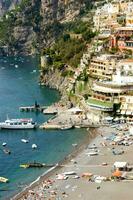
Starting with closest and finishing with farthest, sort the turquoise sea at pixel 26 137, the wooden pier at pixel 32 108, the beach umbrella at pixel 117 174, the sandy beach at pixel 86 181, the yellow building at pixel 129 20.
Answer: the sandy beach at pixel 86 181, the beach umbrella at pixel 117 174, the turquoise sea at pixel 26 137, the wooden pier at pixel 32 108, the yellow building at pixel 129 20

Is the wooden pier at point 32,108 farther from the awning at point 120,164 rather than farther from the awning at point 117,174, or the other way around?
the awning at point 117,174

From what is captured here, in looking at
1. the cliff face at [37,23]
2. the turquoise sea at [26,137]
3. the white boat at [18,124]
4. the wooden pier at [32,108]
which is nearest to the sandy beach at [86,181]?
the turquoise sea at [26,137]

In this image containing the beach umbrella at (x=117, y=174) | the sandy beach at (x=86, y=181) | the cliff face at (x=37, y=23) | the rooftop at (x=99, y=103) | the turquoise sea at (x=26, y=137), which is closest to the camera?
the sandy beach at (x=86, y=181)

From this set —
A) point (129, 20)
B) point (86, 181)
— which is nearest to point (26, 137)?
point (86, 181)

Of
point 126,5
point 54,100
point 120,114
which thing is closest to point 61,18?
point 126,5

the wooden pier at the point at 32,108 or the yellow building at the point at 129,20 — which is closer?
the wooden pier at the point at 32,108

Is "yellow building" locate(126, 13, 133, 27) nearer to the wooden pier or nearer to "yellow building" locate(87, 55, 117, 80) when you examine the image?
"yellow building" locate(87, 55, 117, 80)

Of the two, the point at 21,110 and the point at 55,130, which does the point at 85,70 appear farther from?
the point at 55,130

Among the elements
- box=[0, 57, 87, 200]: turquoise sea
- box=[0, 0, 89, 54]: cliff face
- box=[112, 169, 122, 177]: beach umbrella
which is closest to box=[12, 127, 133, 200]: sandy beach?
box=[112, 169, 122, 177]: beach umbrella
